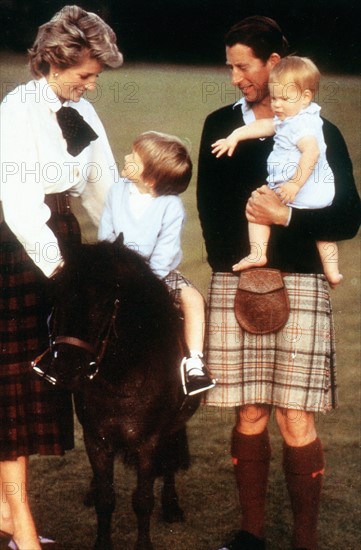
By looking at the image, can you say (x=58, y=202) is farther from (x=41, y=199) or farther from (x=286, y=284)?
(x=286, y=284)

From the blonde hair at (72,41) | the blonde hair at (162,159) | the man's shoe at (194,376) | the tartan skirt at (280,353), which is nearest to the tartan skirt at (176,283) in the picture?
the tartan skirt at (280,353)

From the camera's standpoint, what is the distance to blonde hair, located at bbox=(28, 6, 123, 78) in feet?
14.1

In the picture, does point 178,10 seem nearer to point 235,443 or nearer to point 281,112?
point 281,112

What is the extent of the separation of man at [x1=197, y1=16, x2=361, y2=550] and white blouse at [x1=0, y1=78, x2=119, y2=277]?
28.0 inches

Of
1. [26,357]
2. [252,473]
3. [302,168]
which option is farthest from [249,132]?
[252,473]

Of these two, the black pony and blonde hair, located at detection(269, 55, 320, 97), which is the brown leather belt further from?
blonde hair, located at detection(269, 55, 320, 97)

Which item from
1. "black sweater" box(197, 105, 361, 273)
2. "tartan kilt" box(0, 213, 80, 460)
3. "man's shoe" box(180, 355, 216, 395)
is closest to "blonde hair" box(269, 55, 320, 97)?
"black sweater" box(197, 105, 361, 273)

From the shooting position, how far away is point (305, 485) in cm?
469

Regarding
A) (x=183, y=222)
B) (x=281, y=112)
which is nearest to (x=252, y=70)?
(x=281, y=112)

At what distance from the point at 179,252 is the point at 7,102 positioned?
1.04m

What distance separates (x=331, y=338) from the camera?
183 inches

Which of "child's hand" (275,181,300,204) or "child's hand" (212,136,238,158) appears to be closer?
"child's hand" (275,181,300,204)

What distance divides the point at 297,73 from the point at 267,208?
0.62 metres

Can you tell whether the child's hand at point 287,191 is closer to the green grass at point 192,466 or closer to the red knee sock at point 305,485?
the green grass at point 192,466
